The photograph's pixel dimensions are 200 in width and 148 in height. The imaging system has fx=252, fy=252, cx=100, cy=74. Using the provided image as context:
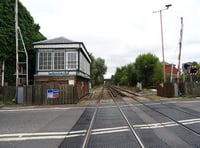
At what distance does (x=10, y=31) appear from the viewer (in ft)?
92.0

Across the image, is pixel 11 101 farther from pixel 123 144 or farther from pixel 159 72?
pixel 159 72

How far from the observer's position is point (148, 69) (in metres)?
60.9

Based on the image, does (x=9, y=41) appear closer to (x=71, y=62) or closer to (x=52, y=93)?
(x=71, y=62)

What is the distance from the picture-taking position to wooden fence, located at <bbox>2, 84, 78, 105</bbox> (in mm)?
22703

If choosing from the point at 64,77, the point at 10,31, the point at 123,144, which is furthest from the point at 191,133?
the point at 10,31

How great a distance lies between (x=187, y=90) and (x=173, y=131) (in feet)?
64.1

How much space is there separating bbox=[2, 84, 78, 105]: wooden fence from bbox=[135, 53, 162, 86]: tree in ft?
130

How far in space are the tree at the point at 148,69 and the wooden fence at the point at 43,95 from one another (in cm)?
3953

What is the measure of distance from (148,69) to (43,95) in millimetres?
41795

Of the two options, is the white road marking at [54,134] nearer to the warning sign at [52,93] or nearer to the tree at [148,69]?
the warning sign at [52,93]

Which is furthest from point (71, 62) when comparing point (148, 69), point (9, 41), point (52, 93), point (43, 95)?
point (148, 69)

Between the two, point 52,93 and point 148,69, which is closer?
point 52,93

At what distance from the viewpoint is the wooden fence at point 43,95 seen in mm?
22703

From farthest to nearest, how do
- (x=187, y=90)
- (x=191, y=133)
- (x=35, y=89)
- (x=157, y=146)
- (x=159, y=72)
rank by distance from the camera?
(x=159, y=72) < (x=187, y=90) < (x=35, y=89) < (x=191, y=133) < (x=157, y=146)
